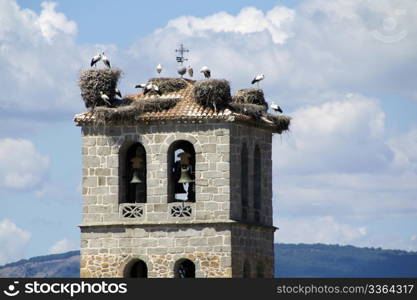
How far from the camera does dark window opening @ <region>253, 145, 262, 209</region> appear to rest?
237 feet

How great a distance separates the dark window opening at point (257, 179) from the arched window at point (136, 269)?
465cm

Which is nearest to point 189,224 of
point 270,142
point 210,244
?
point 210,244

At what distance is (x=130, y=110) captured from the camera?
70062 millimetres

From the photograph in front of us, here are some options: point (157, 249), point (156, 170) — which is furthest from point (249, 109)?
point (157, 249)

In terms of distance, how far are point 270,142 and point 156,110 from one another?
517 centimetres

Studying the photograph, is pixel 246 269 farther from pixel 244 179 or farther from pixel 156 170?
pixel 156 170

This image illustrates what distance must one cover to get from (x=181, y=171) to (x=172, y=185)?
0.59 metres

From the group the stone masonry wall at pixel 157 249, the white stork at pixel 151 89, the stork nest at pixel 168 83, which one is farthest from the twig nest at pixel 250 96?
the stone masonry wall at pixel 157 249

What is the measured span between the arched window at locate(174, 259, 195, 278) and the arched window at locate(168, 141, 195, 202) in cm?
220

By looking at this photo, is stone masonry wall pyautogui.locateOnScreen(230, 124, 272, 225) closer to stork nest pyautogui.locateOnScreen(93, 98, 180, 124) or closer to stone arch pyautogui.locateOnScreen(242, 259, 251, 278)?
stone arch pyautogui.locateOnScreen(242, 259, 251, 278)

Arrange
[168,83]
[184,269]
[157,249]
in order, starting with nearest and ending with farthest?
[157,249] < [184,269] < [168,83]

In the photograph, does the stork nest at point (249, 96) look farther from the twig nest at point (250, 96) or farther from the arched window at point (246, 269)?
the arched window at point (246, 269)

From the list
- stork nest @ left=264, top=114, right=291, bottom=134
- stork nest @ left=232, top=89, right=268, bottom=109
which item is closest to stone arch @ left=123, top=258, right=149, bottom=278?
stork nest @ left=232, top=89, right=268, bottom=109

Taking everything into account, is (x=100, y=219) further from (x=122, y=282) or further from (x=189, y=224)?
(x=122, y=282)
